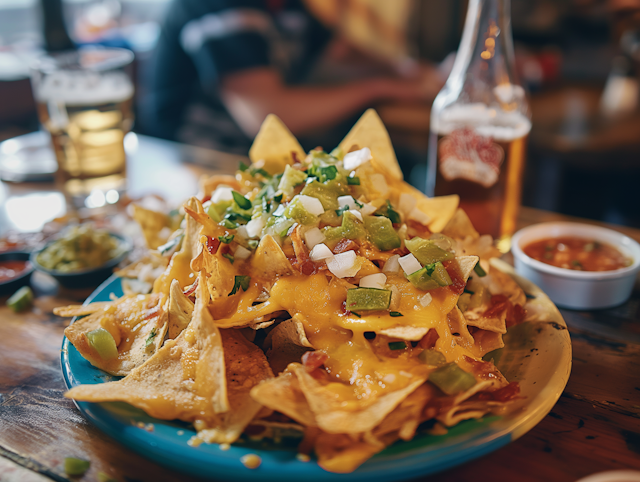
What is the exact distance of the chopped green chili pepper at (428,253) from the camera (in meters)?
1.12

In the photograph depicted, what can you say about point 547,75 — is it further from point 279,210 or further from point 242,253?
point 242,253

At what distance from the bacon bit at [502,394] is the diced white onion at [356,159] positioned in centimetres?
62

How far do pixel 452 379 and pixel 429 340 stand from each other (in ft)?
0.36

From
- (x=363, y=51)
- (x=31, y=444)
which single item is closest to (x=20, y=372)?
(x=31, y=444)

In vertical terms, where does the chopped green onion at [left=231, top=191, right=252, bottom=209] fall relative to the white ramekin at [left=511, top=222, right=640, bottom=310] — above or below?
above

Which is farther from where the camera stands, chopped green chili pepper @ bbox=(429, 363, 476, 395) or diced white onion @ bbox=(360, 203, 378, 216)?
diced white onion @ bbox=(360, 203, 378, 216)

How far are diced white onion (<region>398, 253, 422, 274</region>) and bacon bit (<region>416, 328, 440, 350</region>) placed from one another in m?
0.13

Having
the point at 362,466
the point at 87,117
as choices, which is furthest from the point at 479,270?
the point at 87,117

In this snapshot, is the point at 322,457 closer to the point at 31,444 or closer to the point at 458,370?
the point at 458,370

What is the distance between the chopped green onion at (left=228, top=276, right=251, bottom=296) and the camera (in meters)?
1.12

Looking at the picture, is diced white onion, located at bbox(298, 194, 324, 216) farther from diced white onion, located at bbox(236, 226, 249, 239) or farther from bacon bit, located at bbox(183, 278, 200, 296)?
bacon bit, located at bbox(183, 278, 200, 296)

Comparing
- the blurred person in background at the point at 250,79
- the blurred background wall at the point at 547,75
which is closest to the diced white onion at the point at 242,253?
the blurred person in background at the point at 250,79

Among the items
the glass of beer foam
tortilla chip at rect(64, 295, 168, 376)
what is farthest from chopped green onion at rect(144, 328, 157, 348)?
the glass of beer foam

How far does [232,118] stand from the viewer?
3.76 m
